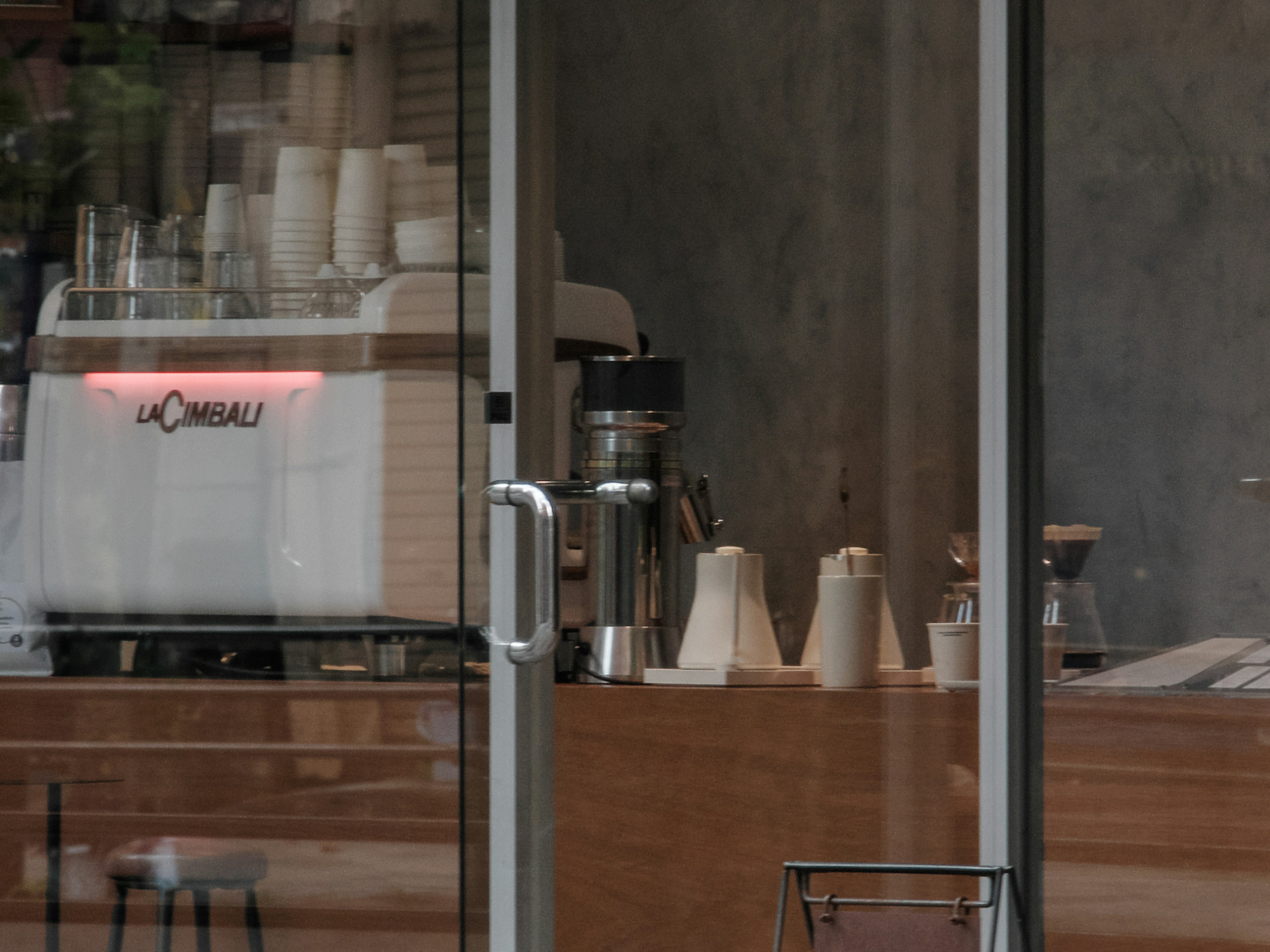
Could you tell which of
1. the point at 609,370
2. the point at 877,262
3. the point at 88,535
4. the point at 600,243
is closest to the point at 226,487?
the point at 88,535

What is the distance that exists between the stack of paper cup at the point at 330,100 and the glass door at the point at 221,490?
4cm

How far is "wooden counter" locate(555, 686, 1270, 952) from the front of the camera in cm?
201

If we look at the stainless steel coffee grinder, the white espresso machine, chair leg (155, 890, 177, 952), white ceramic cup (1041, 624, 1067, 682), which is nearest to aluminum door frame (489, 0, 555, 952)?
the stainless steel coffee grinder

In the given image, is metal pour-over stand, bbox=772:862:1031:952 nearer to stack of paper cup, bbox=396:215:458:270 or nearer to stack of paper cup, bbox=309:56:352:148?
stack of paper cup, bbox=396:215:458:270

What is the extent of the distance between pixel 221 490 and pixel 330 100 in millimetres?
557

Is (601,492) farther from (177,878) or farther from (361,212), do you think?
(177,878)

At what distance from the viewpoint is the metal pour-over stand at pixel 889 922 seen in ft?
→ 6.34

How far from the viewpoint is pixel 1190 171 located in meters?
1.94

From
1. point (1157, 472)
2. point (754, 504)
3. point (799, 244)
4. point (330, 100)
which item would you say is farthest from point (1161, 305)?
point (330, 100)

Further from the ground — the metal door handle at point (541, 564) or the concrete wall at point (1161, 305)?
the concrete wall at point (1161, 305)

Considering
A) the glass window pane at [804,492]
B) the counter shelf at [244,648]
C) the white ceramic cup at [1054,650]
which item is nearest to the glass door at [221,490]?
the counter shelf at [244,648]

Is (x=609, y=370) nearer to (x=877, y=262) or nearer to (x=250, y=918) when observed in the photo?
(x=877, y=262)

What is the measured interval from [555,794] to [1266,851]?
1.01m

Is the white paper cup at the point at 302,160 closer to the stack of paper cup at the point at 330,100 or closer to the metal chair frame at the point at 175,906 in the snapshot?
the stack of paper cup at the point at 330,100
